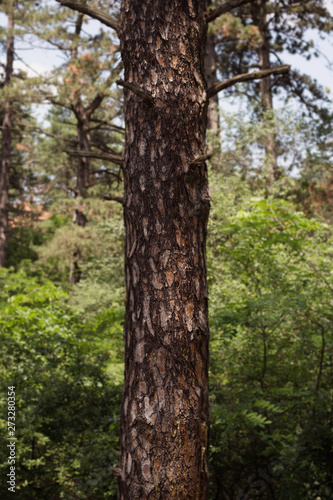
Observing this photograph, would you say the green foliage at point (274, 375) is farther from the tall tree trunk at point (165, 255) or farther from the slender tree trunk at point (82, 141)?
the slender tree trunk at point (82, 141)

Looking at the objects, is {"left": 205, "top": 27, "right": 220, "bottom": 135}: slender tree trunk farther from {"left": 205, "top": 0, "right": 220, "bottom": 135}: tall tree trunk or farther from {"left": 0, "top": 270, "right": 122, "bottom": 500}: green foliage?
{"left": 0, "top": 270, "right": 122, "bottom": 500}: green foliage

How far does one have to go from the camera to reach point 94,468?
419 centimetres

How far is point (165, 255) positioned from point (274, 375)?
3361 millimetres

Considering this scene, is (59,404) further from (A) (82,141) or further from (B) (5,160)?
(B) (5,160)

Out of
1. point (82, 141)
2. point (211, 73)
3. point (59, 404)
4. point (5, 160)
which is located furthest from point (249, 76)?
point (5, 160)

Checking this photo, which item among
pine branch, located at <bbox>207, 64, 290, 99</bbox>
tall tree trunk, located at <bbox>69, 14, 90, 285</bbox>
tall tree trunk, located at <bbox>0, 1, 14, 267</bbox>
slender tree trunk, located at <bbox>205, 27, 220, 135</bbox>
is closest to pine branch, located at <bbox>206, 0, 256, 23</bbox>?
pine branch, located at <bbox>207, 64, 290, 99</bbox>

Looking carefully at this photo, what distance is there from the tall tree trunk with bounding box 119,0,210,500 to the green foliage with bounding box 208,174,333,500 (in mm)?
1769

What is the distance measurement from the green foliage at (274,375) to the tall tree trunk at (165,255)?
1.77 m

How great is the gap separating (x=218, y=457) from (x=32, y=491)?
178 centimetres

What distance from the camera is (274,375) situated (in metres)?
5.21

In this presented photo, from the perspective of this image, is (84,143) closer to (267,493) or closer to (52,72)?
(52,72)

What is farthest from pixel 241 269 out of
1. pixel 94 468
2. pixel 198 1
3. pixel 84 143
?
pixel 84 143

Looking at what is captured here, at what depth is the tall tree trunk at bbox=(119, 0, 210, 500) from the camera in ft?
7.27

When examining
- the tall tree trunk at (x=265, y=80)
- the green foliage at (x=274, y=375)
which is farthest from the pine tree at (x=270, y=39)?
the green foliage at (x=274, y=375)
